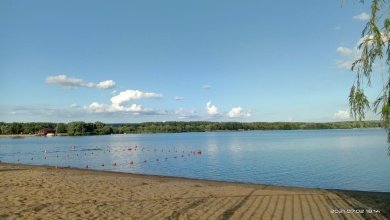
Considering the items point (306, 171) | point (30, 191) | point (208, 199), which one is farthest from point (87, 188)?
point (306, 171)

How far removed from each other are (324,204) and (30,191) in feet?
44.8

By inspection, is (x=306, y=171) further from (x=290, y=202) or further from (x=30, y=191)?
(x=30, y=191)

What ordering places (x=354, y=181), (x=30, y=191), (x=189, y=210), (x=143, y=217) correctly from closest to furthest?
(x=143, y=217), (x=189, y=210), (x=30, y=191), (x=354, y=181)

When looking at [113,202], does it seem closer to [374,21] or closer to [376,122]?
[376,122]

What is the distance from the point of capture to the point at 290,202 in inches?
626

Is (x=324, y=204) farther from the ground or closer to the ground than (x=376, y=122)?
closer to the ground

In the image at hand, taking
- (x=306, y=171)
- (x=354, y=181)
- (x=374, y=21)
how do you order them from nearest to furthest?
(x=374, y=21) < (x=354, y=181) < (x=306, y=171)

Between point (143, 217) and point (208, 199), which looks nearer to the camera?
point (143, 217)

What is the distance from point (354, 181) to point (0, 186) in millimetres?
23900

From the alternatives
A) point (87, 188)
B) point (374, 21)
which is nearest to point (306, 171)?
point (87, 188)

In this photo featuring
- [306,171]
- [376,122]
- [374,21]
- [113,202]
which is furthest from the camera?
[306,171]

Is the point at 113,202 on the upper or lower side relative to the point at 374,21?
lower

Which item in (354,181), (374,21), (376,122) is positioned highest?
(374,21)

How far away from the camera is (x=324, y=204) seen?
607 inches
